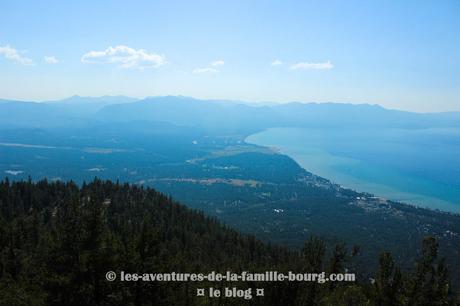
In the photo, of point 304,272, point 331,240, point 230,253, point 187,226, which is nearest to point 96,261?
point 304,272

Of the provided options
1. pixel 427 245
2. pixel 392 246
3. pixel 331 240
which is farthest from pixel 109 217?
pixel 392 246

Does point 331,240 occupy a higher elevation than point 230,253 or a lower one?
lower

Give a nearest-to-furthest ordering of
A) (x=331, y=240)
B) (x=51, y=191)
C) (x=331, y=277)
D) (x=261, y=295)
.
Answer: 1. (x=261, y=295)
2. (x=331, y=277)
3. (x=51, y=191)
4. (x=331, y=240)

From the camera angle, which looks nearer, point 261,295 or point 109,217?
point 261,295

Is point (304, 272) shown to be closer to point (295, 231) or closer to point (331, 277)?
point (331, 277)

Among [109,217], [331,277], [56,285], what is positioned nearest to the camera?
[56,285]

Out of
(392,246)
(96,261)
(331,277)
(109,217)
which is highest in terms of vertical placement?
(96,261)

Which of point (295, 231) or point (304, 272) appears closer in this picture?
point (304, 272)

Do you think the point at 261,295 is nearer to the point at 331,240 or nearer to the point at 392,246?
the point at 331,240

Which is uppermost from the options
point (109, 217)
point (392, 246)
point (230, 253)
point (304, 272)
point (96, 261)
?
point (96, 261)
